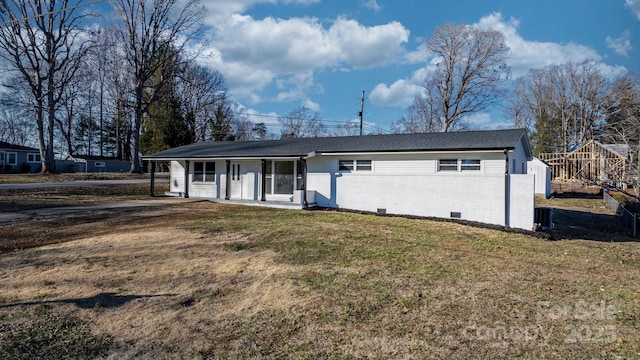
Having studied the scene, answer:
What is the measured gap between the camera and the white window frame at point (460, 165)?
12530 mm

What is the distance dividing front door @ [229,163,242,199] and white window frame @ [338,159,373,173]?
17.5 ft

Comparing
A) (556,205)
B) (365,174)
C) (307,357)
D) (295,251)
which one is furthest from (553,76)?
(307,357)

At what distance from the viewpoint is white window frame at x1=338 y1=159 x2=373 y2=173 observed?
14.7m

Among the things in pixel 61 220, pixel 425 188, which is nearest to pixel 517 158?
pixel 425 188

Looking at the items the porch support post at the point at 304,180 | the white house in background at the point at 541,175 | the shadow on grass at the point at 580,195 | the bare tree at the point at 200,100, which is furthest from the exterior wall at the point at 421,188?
the bare tree at the point at 200,100

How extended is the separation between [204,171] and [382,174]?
373 inches

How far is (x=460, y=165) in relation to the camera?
12.8 meters

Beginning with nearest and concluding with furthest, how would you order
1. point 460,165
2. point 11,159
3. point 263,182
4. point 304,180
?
point 460,165
point 304,180
point 263,182
point 11,159

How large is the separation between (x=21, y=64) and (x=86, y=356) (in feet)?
112

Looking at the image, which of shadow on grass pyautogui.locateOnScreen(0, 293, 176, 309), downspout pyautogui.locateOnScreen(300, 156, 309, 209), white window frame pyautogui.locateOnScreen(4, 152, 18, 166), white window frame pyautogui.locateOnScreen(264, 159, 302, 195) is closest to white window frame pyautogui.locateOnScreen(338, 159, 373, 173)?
downspout pyautogui.locateOnScreen(300, 156, 309, 209)

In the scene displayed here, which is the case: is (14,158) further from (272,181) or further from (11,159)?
(272,181)

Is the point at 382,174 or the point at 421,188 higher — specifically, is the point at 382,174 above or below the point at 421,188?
above

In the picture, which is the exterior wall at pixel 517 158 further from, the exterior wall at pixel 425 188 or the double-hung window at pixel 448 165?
the double-hung window at pixel 448 165

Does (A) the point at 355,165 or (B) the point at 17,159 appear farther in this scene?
(B) the point at 17,159
